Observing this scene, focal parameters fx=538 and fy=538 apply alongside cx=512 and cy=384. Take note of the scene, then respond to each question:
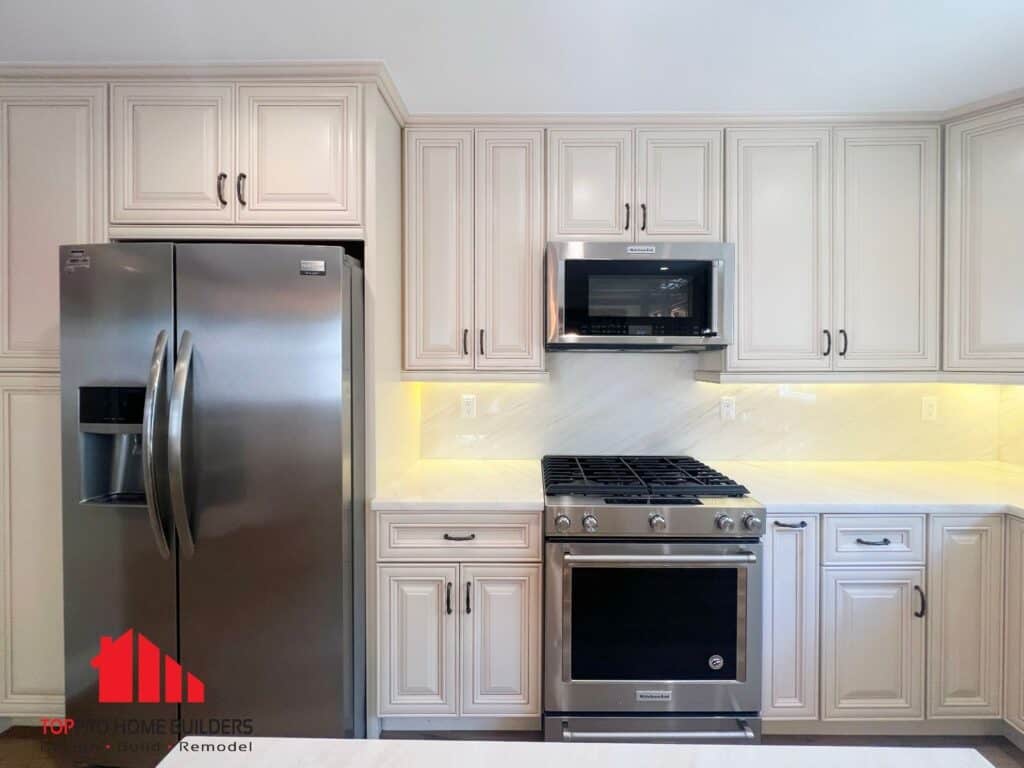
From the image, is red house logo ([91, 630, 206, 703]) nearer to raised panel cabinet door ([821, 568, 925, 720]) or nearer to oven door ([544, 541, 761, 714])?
oven door ([544, 541, 761, 714])

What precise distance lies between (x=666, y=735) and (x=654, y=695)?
0.53ft

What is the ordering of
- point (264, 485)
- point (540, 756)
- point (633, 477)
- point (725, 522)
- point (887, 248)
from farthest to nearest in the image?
point (887, 248) < point (633, 477) < point (725, 522) < point (264, 485) < point (540, 756)

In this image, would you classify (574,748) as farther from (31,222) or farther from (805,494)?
(31,222)

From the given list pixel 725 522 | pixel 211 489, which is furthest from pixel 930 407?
pixel 211 489

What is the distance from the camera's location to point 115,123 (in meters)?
2.00

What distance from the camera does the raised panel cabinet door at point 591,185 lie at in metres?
2.38

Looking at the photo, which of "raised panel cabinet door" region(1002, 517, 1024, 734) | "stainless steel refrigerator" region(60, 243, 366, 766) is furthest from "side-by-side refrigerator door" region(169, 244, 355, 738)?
"raised panel cabinet door" region(1002, 517, 1024, 734)

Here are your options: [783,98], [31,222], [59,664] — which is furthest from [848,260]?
[59,664]

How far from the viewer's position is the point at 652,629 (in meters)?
1.98

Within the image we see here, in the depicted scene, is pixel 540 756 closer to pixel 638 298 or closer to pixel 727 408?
pixel 638 298

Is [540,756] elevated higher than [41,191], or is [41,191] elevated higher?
[41,191]

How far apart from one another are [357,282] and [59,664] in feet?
6.09

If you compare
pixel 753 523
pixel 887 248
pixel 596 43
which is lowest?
pixel 753 523

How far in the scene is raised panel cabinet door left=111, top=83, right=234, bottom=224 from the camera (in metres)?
1.99
